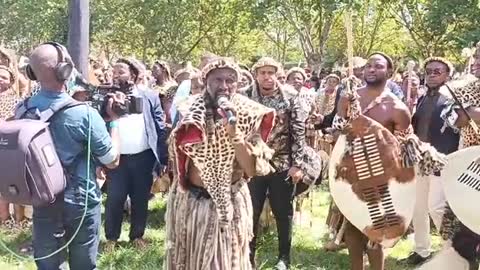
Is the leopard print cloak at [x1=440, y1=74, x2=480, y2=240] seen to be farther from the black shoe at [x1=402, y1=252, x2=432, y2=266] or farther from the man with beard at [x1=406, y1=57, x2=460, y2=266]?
the black shoe at [x1=402, y1=252, x2=432, y2=266]

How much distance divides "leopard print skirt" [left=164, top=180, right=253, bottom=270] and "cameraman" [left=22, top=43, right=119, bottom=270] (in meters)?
0.50

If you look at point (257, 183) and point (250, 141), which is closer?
point (250, 141)

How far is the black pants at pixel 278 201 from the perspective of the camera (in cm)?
641

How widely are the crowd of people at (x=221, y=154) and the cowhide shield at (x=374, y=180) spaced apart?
0.22 feet

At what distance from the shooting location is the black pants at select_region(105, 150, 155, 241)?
22.6 feet

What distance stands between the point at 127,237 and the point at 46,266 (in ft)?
9.21

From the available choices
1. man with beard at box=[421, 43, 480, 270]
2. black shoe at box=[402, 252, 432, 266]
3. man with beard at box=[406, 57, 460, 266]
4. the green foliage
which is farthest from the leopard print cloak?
the green foliage

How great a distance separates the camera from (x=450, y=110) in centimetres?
546

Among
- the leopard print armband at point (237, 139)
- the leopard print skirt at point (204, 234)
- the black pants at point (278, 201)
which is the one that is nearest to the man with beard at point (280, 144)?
the black pants at point (278, 201)

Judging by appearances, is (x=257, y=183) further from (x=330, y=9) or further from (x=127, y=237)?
(x=330, y=9)

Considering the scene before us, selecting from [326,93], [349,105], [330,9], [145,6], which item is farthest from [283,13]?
[349,105]

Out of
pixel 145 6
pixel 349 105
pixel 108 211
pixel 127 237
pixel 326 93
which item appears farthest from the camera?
pixel 145 6

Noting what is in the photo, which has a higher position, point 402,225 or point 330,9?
point 330,9

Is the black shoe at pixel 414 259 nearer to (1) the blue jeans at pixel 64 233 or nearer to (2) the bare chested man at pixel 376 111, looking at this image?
(2) the bare chested man at pixel 376 111
